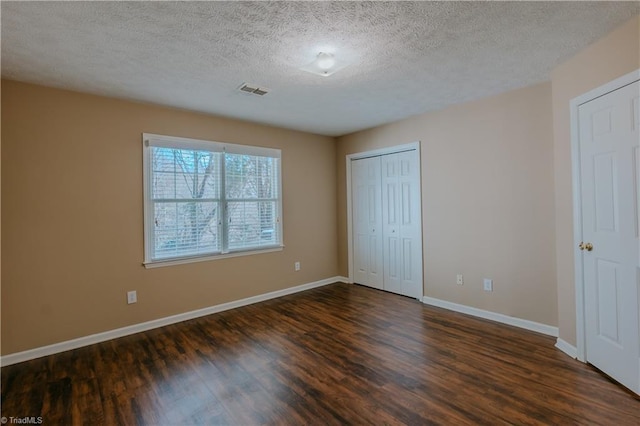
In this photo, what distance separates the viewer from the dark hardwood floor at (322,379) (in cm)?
188

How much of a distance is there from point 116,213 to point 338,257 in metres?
3.35

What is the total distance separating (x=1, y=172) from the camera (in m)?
2.59

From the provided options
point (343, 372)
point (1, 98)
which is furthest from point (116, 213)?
point (343, 372)

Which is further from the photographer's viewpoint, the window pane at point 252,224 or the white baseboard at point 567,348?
the window pane at point 252,224

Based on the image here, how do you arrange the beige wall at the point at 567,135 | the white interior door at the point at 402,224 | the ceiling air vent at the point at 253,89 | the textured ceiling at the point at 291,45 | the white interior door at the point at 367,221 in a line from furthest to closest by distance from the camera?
1. the white interior door at the point at 367,221
2. the white interior door at the point at 402,224
3. the ceiling air vent at the point at 253,89
4. the beige wall at the point at 567,135
5. the textured ceiling at the point at 291,45

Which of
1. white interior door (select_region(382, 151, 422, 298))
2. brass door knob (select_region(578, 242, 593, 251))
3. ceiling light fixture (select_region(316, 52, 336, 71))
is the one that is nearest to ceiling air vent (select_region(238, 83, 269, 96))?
ceiling light fixture (select_region(316, 52, 336, 71))

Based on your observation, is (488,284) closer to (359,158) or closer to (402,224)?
(402,224)

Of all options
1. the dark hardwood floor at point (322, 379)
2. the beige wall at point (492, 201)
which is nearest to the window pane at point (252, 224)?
the dark hardwood floor at point (322, 379)

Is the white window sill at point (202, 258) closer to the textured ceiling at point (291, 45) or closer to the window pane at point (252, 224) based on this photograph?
the window pane at point (252, 224)

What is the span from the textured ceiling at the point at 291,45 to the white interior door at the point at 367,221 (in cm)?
163

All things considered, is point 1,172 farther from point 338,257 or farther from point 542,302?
point 542,302

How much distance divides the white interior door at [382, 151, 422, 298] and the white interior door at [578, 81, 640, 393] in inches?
74.6

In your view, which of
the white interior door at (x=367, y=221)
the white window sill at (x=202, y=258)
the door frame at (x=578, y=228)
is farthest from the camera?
the white interior door at (x=367, y=221)

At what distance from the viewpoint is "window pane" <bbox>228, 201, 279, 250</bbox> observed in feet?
13.3
